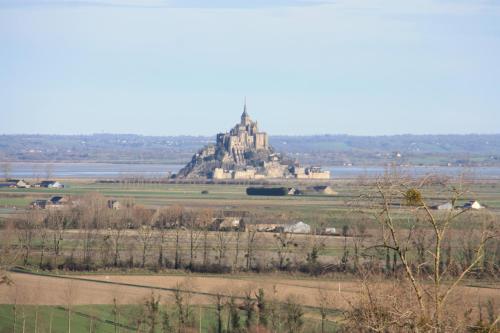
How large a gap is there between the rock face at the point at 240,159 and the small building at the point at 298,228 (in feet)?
249

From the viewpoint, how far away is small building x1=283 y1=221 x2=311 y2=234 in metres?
52.1

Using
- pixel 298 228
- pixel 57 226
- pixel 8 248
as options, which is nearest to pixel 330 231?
pixel 298 228

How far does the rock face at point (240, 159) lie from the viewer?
13325 centimetres

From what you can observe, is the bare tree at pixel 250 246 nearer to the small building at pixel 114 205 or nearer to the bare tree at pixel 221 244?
the bare tree at pixel 221 244

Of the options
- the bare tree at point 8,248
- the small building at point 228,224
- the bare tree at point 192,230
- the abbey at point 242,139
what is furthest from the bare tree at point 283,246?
the abbey at point 242,139

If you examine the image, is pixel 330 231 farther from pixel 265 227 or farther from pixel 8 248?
pixel 8 248

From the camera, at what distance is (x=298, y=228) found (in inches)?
2100

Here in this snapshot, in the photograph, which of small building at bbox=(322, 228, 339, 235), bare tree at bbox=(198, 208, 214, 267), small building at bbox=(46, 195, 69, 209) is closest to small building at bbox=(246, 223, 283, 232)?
bare tree at bbox=(198, 208, 214, 267)

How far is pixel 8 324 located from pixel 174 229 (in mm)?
24962

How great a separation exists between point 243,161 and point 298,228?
88685 millimetres

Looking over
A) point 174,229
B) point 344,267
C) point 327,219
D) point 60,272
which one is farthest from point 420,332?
point 327,219

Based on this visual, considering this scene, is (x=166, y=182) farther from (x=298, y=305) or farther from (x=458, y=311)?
(x=458, y=311)

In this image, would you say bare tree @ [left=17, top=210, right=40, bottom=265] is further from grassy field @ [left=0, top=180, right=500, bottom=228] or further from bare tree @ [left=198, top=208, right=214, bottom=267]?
bare tree @ [left=198, top=208, right=214, bottom=267]

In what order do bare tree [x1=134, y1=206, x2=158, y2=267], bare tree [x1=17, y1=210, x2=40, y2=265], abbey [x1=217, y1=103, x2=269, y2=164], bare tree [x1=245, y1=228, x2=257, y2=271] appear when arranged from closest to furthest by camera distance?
bare tree [x1=245, y1=228, x2=257, y2=271] → bare tree [x1=17, y1=210, x2=40, y2=265] → bare tree [x1=134, y1=206, x2=158, y2=267] → abbey [x1=217, y1=103, x2=269, y2=164]
